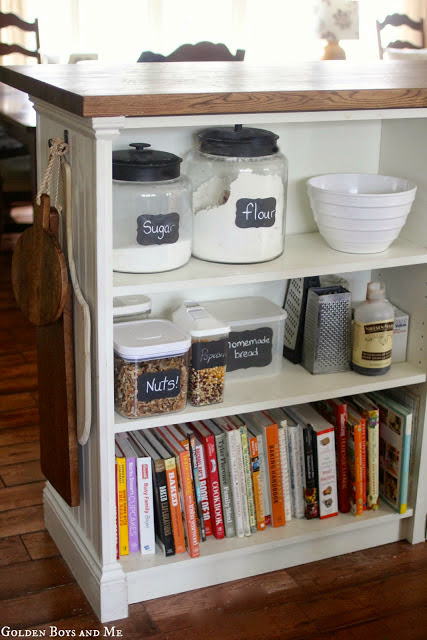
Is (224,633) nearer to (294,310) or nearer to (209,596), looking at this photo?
(209,596)

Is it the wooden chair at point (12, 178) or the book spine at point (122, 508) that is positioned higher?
the wooden chair at point (12, 178)

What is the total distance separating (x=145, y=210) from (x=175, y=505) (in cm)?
61

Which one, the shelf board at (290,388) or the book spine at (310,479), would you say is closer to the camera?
the shelf board at (290,388)

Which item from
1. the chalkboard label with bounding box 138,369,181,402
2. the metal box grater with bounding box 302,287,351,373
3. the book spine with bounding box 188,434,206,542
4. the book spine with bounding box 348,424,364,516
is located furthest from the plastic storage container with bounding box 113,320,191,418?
the book spine with bounding box 348,424,364,516

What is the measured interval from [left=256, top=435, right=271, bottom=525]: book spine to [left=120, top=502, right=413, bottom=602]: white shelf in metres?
0.03

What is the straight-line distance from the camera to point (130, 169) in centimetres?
159

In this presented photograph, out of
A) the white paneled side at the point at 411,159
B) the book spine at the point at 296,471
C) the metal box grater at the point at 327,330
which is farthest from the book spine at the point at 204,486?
the white paneled side at the point at 411,159

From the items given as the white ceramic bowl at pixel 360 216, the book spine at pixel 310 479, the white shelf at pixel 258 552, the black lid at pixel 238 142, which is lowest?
the white shelf at pixel 258 552

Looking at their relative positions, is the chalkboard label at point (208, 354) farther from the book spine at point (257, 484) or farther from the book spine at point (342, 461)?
the book spine at point (342, 461)

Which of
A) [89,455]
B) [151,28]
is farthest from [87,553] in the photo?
[151,28]

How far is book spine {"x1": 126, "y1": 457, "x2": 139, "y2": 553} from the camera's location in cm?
176

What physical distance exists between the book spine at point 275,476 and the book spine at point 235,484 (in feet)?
0.27

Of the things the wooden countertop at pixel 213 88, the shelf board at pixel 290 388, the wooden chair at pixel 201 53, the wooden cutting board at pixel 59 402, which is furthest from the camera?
the wooden chair at pixel 201 53

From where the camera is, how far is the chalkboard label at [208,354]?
1.73m
